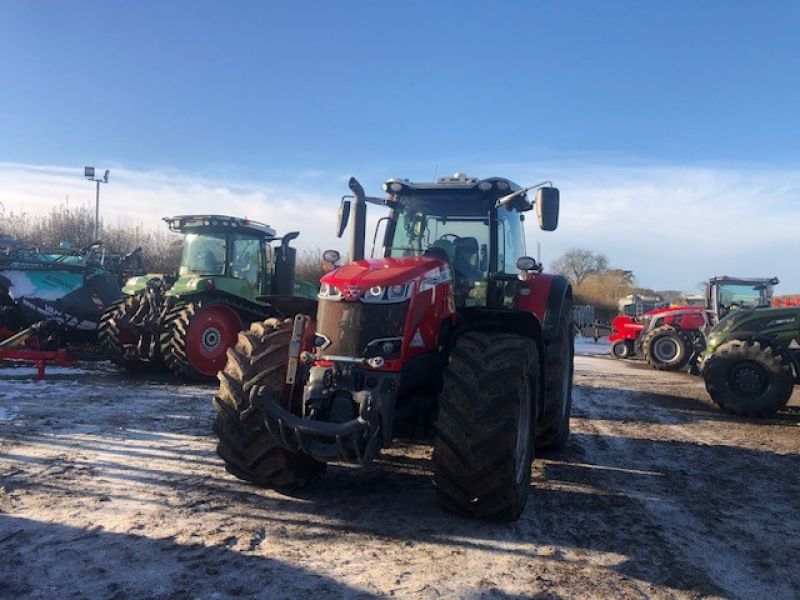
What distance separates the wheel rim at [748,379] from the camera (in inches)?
366

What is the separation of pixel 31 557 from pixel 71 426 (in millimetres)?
3629

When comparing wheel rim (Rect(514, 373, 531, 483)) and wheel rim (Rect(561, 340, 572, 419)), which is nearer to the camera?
wheel rim (Rect(514, 373, 531, 483))

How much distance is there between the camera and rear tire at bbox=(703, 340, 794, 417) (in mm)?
9133

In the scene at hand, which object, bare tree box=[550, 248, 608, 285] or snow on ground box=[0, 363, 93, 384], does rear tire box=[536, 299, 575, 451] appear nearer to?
snow on ground box=[0, 363, 93, 384]

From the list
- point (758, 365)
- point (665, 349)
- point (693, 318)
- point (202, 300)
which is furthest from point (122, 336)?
point (693, 318)

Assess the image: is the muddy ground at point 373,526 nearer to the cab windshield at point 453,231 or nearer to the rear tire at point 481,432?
the rear tire at point 481,432

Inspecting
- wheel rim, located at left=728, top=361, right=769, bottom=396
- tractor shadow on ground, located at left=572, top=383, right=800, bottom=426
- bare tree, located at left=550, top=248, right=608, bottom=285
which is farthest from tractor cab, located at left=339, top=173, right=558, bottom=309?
bare tree, located at left=550, top=248, right=608, bottom=285

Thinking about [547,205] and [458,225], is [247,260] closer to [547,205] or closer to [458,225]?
[458,225]

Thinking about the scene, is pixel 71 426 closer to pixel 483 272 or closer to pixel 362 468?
pixel 362 468

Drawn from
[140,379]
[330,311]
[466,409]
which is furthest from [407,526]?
[140,379]

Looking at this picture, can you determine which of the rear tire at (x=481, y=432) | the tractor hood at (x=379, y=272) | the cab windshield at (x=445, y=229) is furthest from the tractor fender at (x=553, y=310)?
the rear tire at (x=481, y=432)

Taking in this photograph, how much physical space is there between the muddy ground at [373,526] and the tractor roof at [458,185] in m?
2.56

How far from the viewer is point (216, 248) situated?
1161cm

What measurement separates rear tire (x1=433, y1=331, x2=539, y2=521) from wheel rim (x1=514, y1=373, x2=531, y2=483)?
0.15 meters
